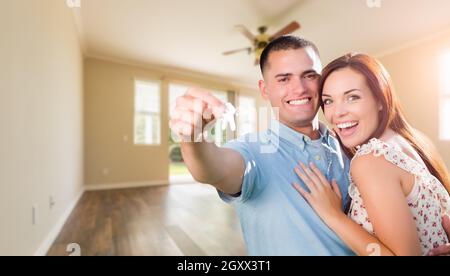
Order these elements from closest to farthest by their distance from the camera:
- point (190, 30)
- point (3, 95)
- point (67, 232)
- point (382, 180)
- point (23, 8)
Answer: point (382, 180), point (190, 30), point (3, 95), point (23, 8), point (67, 232)

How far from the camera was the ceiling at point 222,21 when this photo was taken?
1.38ft

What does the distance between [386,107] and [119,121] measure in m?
0.70

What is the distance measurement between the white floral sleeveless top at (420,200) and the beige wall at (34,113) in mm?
634

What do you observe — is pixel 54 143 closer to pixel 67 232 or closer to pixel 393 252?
pixel 67 232

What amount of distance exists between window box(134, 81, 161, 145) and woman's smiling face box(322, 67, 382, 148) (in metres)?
0.31

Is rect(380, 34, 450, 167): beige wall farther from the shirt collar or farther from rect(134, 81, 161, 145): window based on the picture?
rect(134, 81, 161, 145): window

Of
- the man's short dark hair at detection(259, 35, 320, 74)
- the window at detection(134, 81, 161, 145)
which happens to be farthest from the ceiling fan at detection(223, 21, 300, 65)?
the window at detection(134, 81, 161, 145)

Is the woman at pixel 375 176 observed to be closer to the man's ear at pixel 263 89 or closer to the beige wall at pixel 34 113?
the man's ear at pixel 263 89

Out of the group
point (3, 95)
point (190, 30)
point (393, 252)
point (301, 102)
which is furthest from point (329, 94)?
point (3, 95)

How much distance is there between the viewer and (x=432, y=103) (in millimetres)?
419

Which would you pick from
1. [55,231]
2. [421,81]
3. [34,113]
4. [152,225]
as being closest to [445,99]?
[421,81]

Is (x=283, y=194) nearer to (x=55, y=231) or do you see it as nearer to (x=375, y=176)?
(x=375, y=176)

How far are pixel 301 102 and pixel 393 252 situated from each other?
0.22 meters

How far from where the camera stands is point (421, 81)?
1.42ft
